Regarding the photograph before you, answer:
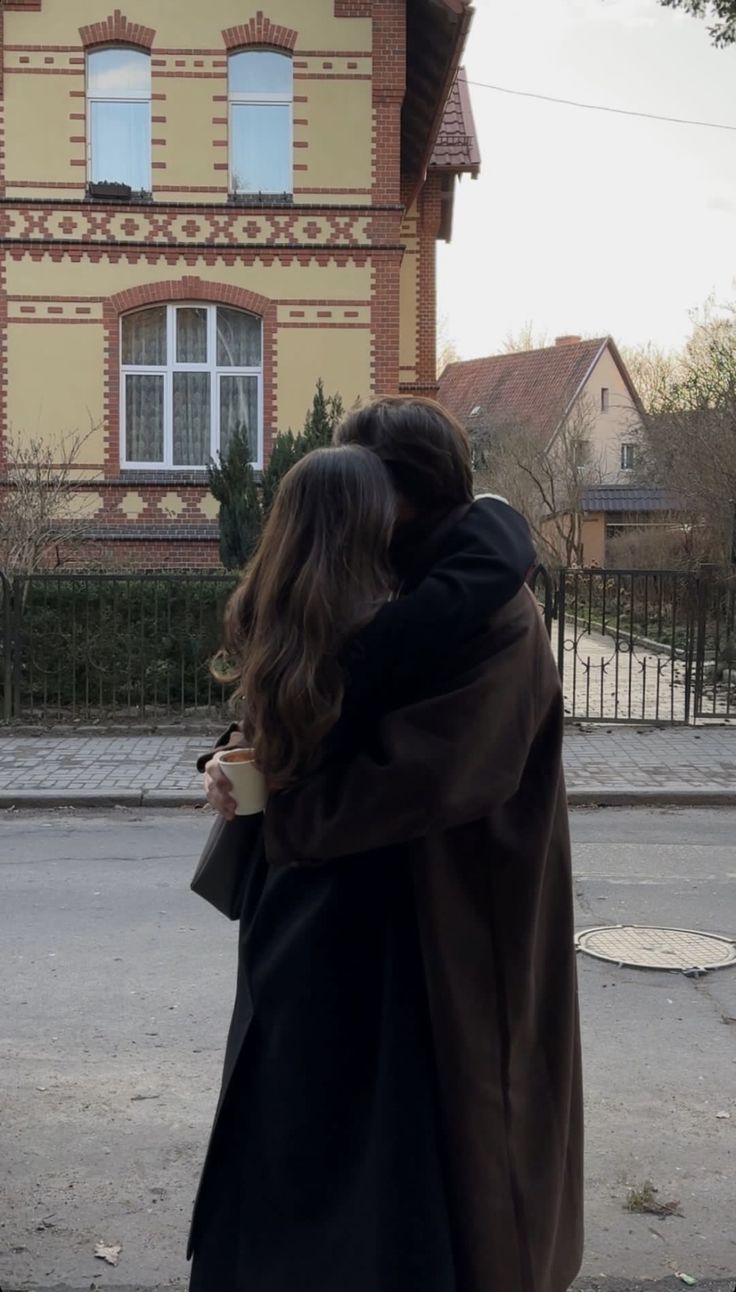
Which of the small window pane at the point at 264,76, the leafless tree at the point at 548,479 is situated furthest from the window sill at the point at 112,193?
the leafless tree at the point at 548,479

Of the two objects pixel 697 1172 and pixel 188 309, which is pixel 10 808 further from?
pixel 188 309

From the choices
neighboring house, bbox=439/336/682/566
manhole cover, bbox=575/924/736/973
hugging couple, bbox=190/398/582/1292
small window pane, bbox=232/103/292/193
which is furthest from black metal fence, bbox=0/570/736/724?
neighboring house, bbox=439/336/682/566

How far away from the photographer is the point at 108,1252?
11.0ft

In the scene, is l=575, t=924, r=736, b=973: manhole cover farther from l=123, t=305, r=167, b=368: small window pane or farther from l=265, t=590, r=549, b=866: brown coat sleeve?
l=123, t=305, r=167, b=368: small window pane

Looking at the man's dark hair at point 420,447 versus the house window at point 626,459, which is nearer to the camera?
the man's dark hair at point 420,447

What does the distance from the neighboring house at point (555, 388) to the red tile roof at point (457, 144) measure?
746 inches

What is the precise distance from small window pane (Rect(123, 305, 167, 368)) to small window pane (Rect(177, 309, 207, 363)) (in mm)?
222

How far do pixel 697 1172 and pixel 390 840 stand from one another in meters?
2.50

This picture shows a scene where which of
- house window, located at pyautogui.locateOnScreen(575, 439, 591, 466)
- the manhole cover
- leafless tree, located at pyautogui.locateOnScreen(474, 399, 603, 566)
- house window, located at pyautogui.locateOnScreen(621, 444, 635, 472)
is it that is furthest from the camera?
house window, located at pyautogui.locateOnScreen(621, 444, 635, 472)

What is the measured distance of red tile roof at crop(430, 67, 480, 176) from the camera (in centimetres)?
2225

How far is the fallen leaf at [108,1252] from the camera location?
3324 millimetres

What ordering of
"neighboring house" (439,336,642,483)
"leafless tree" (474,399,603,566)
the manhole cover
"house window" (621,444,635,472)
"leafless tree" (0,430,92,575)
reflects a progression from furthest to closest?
1. "neighboring house" (439,336,642,483)
2. "house window" (621,444,635,472)
3. "leafless tree" (474,399,603,566)
4. "leafless tree" (0,430,92,575)
5. the manhole cover

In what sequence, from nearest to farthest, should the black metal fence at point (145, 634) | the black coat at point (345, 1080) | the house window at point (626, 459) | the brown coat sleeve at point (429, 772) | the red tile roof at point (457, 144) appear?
1. the brown coat sleeve at point (429, 772)
2. the black coat at point (345, 1080)
3. the black metal fence at point (145, 634)
4. the red tile roof at point (457, 144)
5. the house window at point (626, 459)

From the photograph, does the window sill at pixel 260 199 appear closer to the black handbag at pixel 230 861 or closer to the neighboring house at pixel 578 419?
the neighboring house at pixel 578 419
